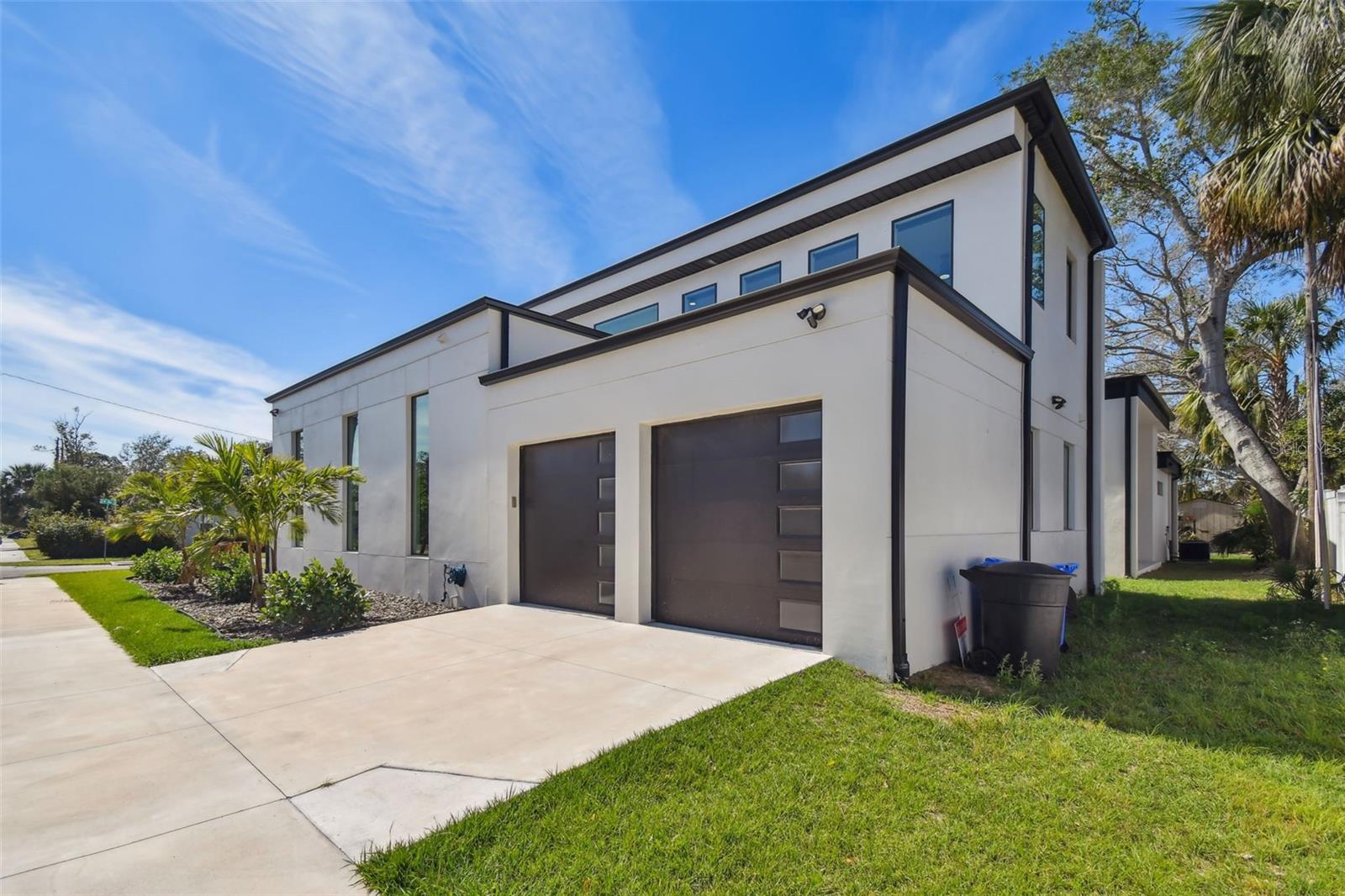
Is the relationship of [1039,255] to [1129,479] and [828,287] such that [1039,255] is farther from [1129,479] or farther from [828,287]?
[1129,479]

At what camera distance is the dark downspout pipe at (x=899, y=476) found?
5.42 meters

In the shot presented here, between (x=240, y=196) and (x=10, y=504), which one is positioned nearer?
(x=240, y=196)

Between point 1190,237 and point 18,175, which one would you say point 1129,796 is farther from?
point 1190,237

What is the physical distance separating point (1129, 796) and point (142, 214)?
15.6 metres

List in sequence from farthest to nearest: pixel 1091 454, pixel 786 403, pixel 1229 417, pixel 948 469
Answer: pixel 1229 417, pixel 1091 454, pixel 948 469, pixel 786 403

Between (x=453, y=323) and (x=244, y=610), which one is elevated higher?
(x=453, y=323)

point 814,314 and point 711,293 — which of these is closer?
point 814,314

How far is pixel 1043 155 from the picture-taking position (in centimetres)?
959

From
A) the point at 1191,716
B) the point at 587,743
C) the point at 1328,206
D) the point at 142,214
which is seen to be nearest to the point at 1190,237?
the point at 1328,206

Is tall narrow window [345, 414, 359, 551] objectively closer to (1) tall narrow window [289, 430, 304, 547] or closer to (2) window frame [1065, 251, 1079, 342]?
(1) tall narrow window [289, 430, 304, 547]

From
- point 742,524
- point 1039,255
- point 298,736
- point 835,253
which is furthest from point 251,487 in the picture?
point 1039,255

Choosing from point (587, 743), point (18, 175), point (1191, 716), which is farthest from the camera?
point (18, 175)

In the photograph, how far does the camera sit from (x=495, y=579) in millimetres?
9586

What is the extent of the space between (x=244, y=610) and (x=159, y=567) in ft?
19.5
